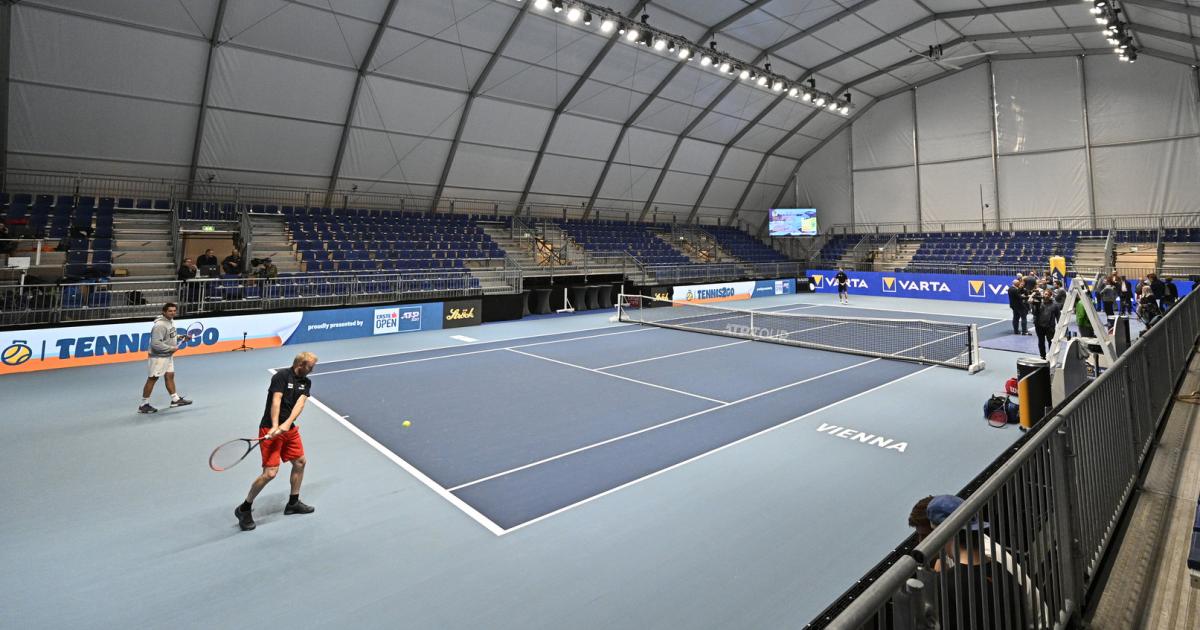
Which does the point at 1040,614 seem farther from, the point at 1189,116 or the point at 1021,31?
the point at 1189,116

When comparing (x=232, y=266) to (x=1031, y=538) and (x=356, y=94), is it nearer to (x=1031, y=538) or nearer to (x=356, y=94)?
(x=356, y=94)

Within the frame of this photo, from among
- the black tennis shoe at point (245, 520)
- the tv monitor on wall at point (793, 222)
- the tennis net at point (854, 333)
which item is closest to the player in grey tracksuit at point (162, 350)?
the black tennis shoe at point (245, 520)

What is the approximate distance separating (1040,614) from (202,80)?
26.7 metres

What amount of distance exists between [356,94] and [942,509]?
26.2 metres

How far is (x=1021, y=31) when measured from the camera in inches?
1091

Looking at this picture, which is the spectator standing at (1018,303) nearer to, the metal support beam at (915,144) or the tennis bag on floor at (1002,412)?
the tennis bag on floor at (1002,412)

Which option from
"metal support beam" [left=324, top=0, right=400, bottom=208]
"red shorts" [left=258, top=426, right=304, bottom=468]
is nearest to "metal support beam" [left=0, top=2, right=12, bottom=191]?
"metal support beam" [left=324, top=0, right=400, bottom=208]

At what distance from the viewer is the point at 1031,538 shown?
314cm

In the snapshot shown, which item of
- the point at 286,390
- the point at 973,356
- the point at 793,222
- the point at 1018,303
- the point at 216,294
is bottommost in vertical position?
the point at 973,356

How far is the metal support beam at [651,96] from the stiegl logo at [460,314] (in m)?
15.4

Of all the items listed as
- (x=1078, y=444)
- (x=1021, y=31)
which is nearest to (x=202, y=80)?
(x=1078, y=444)

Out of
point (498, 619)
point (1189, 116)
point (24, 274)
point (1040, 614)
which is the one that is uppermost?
point (1189, 116)

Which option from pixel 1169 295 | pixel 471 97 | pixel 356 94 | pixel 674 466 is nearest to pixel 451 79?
pixel 471 97

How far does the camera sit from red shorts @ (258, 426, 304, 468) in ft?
19.7
